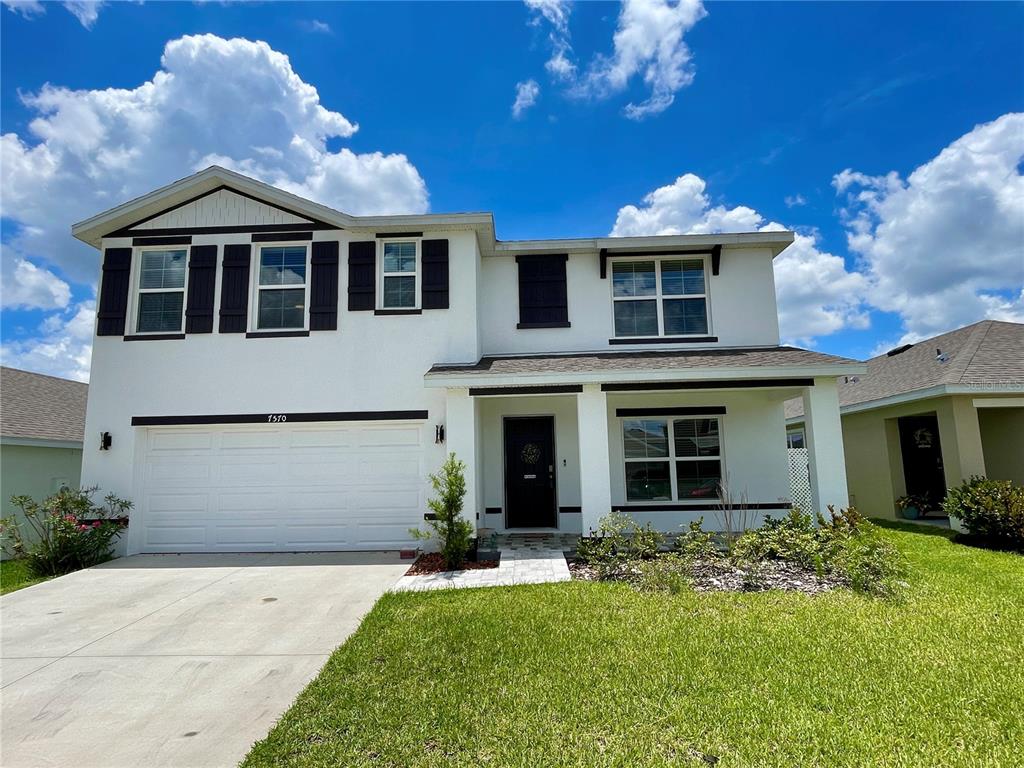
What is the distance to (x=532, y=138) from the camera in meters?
12.4

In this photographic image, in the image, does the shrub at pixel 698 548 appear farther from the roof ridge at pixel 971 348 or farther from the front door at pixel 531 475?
the roof ridge at pixel 971 348

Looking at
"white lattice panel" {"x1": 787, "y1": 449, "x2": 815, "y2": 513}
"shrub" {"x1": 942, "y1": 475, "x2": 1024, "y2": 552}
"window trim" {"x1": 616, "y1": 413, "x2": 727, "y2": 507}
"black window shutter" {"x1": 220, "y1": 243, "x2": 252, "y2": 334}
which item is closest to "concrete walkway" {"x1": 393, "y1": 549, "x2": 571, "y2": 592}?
"window trim" {"x1": 616, "y1": 413, "x2": 727, "y2": 507}

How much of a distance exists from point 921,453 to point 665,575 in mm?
10792

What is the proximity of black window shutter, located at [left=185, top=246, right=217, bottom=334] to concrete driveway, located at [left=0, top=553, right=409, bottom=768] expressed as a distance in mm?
4607

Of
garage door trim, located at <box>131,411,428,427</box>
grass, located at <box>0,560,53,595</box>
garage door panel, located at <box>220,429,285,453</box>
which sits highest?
garage door trim, located at <box>131,411,428,427</box>

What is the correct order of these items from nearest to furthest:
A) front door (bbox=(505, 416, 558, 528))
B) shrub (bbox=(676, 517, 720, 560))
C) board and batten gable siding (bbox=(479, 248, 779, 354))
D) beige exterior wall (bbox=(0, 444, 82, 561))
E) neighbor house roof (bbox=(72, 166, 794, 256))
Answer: shrub (bbox=(676, 517, 720, 560)) < neighbor house roof (bbox=(72, 166, 794, 256)) < front door (bbox=(505, 416, 558, 528)) < board and batten gable siding (bbox=(479, 248, 779, 354)) < beige exterior wall (bbox=(0, 444, 82, 561))

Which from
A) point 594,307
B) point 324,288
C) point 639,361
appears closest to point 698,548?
point 639,361

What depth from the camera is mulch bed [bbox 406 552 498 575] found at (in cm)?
819

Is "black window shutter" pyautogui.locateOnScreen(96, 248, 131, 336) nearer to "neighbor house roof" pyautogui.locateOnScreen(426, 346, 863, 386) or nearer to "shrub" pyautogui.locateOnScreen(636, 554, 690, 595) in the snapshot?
"neighbor house roof" pyautogui.locateOnScreen(426, 346, 863, 386)

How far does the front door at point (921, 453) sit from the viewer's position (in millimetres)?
13125

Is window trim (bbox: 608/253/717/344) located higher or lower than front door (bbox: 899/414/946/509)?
higher

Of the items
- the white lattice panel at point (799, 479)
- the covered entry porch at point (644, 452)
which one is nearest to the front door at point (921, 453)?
the white lattice panel at point (799, 479)

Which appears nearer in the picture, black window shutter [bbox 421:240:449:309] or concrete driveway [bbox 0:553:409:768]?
concrete driveway [bbox 0:553:409:768]

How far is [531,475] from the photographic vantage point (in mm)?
11148
